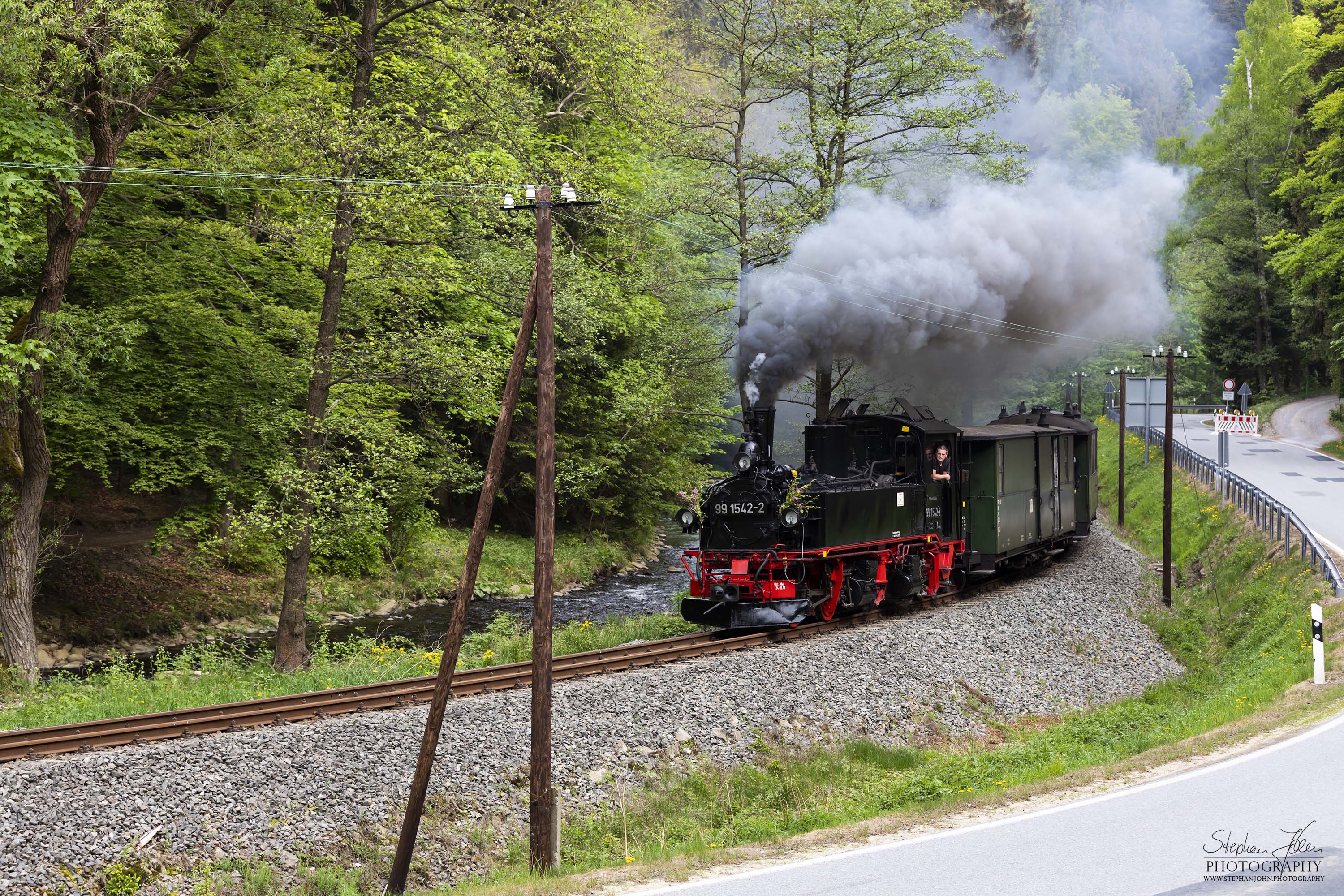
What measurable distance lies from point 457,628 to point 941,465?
37.3 feet

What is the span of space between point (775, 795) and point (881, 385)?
17.6 m

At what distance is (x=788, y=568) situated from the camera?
16.3 m

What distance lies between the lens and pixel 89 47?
1466cm

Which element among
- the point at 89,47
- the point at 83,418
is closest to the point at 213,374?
the point at 83,418

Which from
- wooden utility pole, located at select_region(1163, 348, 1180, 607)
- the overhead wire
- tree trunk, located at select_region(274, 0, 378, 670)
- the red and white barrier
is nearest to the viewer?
the overhead wire

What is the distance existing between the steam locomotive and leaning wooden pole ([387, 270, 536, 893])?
6.62 metres

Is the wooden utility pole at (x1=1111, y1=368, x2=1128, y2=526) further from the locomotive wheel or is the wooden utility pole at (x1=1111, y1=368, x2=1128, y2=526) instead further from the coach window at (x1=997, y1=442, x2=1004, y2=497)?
the locomotive wheel

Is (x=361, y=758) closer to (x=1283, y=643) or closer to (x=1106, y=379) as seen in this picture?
(x=1283, y=643)

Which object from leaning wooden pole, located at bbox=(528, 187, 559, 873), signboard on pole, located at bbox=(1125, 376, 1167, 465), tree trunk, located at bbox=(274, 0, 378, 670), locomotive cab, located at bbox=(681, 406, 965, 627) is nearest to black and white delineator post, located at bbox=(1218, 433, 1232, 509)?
signboard on pole, located at bbox=(1125, 376, 1167, 465)

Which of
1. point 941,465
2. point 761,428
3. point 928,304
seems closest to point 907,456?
point 941,465

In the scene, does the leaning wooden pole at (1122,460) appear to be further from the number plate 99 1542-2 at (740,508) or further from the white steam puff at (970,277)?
the number plate 99 1542-2 at (740,508)

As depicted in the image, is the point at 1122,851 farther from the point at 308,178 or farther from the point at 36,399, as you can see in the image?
the point at 36,399

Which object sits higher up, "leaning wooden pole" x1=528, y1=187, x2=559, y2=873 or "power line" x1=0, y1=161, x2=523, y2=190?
"power line" x1=0, y1=161, x2=523, y2=190

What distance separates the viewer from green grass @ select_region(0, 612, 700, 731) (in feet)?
41.1
